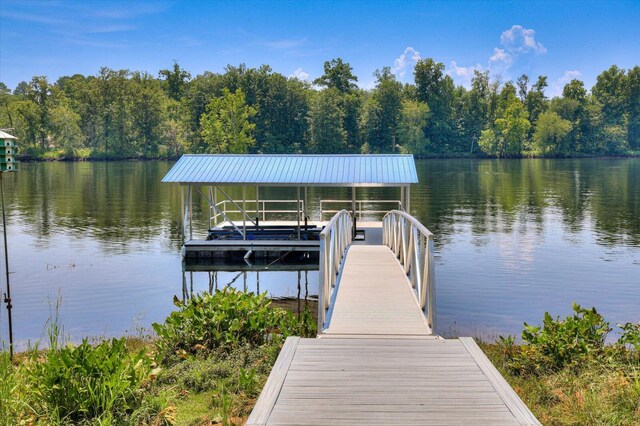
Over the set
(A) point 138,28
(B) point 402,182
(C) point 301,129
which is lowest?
(B) point 402,182

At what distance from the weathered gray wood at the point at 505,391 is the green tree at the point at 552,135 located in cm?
10254

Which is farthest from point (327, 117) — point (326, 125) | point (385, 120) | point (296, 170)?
point (296, 170)

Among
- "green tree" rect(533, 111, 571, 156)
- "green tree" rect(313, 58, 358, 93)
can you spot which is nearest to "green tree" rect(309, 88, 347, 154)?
"green tree" rect(313, 58, 358, 93)

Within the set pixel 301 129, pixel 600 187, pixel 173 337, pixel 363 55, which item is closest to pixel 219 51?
pixel 363 55

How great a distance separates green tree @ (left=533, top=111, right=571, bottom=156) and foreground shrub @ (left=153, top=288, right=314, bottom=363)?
101033 mm

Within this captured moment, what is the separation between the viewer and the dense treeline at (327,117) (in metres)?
98.9

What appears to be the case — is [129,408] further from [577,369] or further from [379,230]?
[379,230]

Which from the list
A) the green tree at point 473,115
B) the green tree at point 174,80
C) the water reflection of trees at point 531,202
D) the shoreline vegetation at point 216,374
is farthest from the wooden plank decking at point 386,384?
the green tree at point 174,80

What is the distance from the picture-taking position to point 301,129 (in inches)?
3991

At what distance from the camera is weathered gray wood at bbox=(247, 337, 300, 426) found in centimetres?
507

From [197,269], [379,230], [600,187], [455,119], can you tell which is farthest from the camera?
[455,119]

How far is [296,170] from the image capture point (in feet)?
80.2

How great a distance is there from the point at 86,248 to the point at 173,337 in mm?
16926

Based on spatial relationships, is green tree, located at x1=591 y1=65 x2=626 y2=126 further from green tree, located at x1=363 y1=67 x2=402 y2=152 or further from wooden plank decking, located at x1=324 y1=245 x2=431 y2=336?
wooden plank decking, located at x1=324 y1=245 x2=431 y2=336
